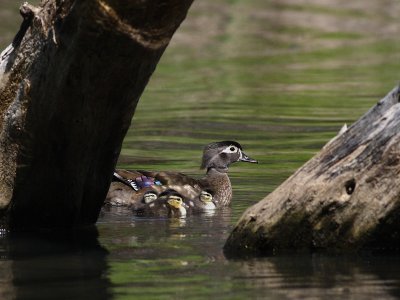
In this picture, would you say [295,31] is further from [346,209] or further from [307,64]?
[346,209]

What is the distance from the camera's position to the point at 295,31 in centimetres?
3300

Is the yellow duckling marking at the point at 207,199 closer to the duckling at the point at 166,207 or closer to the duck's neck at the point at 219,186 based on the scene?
the duck's neck at the point at 219,186

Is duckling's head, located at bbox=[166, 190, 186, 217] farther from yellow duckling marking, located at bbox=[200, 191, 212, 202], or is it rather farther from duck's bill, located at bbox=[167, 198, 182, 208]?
yellow duckling marking, located at bbox=[200, 191, 212, 202]

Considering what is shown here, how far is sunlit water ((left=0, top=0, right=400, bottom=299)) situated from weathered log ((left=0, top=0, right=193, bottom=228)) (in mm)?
334

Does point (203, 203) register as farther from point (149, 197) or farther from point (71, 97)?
point (71, 97)

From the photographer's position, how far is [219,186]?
12312mm

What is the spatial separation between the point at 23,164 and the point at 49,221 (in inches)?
26.2

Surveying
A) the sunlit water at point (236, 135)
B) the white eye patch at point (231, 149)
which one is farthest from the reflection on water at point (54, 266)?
the white eye patch at point (231, 149)

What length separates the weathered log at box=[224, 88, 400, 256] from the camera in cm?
823

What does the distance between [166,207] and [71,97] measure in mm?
2897

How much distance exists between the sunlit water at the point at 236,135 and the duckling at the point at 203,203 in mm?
245

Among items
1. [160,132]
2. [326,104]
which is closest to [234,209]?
[160,132]

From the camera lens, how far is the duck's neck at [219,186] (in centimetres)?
1201

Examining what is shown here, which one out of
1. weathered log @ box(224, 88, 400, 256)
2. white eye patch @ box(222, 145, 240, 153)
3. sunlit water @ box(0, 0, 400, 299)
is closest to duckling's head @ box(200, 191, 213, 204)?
sunlit water @ box(0, 0, 400, 299)
